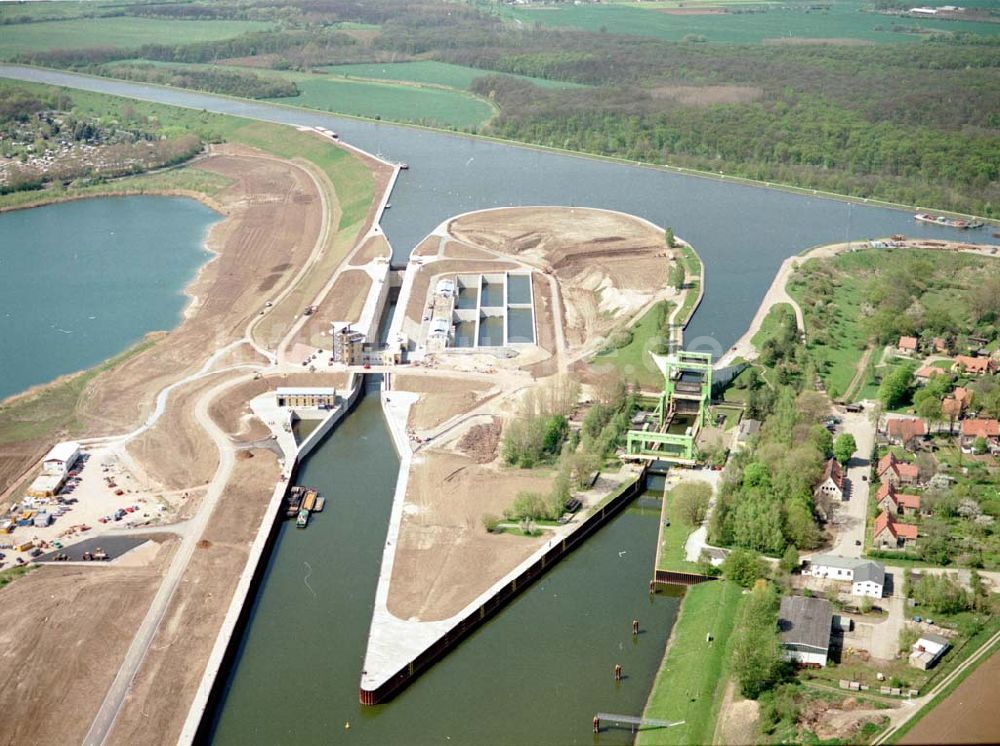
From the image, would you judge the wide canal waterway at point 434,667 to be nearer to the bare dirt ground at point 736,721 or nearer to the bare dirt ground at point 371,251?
the bare dirt ground at point 736,721

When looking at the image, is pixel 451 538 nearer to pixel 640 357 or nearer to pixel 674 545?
pixel 674 545

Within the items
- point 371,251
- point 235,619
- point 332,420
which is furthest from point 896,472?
point 371,251

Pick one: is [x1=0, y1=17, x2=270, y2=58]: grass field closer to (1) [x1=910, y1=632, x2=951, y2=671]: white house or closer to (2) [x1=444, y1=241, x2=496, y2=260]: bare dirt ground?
(2) [x1=444, y1=241, x2=496, y2=260]: bare dirt ground

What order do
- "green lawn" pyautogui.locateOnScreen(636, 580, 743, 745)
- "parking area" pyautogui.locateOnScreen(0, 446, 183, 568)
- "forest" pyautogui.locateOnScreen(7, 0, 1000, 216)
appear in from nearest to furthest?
1. "green lawn" pyautogui.locateOnScreen(636, 580, 743, 745)
2. "parking area" pyautogui.locateOnScreen(0, 446, 183, 568)
3. "forest" pyautogui.locateOnScreen(7, 0, 1000, 216)

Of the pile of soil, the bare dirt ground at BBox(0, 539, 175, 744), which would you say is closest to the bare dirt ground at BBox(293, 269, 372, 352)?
the pile of soil

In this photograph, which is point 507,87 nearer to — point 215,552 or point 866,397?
point 866,397
